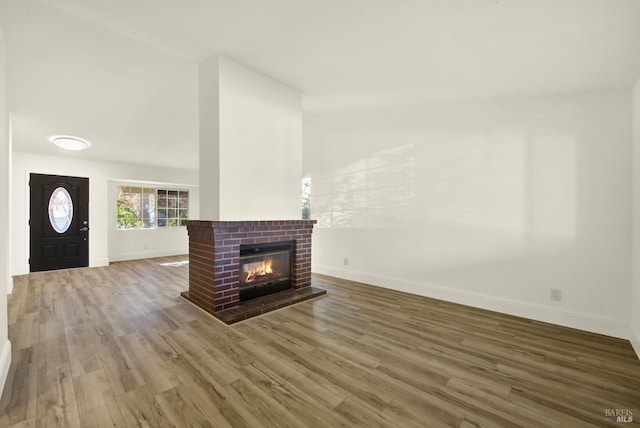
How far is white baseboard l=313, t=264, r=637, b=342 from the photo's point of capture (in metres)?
2.64

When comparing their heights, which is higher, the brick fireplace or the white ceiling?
the white ceiling

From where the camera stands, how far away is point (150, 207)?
730 centimetres

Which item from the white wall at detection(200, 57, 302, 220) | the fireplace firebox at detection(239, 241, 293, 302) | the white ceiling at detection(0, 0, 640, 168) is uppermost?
the white ceiling at detection(0, 0, 640, 168)

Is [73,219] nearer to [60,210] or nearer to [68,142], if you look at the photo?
[60,210]

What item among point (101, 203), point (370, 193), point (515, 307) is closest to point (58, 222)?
point (101, 203)

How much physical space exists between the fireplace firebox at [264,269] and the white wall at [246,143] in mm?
401

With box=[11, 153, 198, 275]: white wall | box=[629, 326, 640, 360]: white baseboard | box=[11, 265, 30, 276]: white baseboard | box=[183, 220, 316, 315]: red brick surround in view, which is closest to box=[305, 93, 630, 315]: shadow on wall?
box=[629, 326, 640, 360]: white baseboard

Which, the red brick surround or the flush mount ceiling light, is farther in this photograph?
the flush mount ceiling light

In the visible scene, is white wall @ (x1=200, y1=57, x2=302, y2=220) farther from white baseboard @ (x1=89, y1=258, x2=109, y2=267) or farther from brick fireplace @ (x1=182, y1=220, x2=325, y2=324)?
white baseboard @ (x1=89, y1=258, x2=109, y2=267)

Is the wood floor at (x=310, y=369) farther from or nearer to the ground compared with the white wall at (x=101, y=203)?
nearer to the ground

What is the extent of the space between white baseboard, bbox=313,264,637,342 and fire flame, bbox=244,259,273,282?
172cm

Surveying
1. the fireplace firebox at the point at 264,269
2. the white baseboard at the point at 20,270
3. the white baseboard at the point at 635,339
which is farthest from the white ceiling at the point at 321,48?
the white baseboard at the point at 20,270

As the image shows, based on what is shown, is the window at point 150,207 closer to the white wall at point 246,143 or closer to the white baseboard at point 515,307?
the white wall at point 246,143

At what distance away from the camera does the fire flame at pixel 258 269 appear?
3.29 metres
